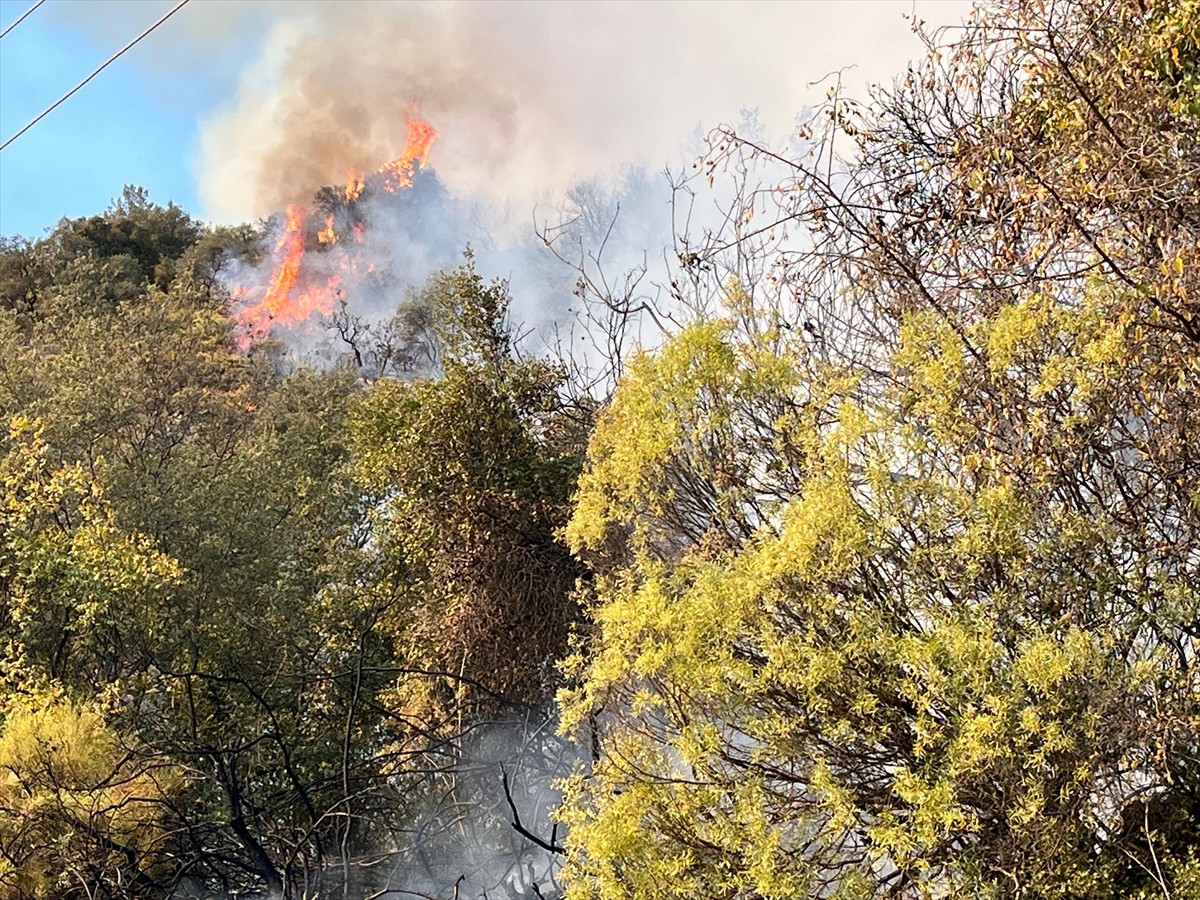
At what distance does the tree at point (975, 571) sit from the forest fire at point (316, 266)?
1955 cm

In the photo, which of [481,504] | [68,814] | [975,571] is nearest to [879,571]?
[975,571]

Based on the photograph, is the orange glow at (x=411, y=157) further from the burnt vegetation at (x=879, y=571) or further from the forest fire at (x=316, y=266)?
the burnt vegetation at (x=879, y=571)

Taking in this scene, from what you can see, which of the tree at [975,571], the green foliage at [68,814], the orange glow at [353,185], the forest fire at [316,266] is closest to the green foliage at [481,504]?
the green foliage at [68,814]

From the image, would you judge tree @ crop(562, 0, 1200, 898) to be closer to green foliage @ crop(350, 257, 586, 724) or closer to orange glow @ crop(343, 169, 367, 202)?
green foliage @ crop(350, 257, 586, 724)

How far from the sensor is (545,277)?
17.4m

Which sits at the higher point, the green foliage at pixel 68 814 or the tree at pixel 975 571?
the green foliage at pixel 68 814

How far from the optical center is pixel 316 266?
2375 centimetres

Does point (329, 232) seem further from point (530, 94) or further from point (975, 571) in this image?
point (975, 571)

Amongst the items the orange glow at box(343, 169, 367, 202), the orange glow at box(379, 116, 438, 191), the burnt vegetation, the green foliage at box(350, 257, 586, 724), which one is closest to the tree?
the burnt vegetation

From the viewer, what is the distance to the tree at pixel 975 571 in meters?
3.39

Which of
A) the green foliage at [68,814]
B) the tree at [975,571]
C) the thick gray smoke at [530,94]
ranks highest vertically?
the thick gray smoke at [530,94]

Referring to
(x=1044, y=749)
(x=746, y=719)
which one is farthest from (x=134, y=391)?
(x=1044, y=749)

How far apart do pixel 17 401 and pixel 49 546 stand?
2769 millimetres

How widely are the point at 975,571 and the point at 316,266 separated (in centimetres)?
2187
